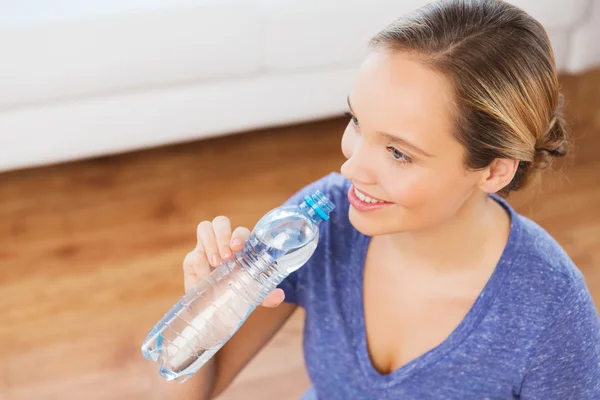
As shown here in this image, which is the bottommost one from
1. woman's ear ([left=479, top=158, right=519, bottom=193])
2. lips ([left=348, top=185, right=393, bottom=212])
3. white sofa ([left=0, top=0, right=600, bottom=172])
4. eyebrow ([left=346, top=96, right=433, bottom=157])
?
white sofa ([left=0, top=0, right=600, bottom=172])

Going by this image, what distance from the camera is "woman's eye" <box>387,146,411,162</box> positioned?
886 mm

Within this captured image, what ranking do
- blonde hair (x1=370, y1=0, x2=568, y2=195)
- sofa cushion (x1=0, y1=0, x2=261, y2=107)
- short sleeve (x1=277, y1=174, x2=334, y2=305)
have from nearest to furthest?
1. blonde hair (x1=370, y1=0, x2=568, y2=195)
2. short sleeve (x1=277, y1=174, x2=334, y2=305)
3. sofa cushion (x1=0, y1=0, x2=261, y2=107)

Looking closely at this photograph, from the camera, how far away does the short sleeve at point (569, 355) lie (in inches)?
38.1

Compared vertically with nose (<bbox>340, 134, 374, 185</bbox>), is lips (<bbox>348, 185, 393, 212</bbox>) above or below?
below

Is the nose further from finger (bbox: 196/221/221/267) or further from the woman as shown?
finger (bbox: 196/221/221/267)

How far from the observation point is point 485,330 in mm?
995

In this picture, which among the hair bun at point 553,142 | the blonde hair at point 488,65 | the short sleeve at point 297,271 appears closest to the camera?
the blonde hair at point 488,65

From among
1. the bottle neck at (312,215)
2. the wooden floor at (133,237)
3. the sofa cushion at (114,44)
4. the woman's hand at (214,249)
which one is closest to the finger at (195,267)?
the woman's hand at (214,249)

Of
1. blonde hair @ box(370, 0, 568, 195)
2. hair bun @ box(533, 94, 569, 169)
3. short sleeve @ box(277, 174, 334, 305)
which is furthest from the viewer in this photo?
short sleeve @ box(277, 174, 334, 305)

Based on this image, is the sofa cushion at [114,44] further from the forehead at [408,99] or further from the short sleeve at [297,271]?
the forehead at [408,99]

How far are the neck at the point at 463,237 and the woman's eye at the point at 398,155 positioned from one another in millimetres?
151

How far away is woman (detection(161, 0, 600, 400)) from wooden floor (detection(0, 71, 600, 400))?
60cm

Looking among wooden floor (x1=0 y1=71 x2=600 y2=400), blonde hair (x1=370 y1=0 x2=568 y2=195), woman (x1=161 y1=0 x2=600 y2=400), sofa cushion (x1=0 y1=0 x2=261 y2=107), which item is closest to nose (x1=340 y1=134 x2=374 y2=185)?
woman (x1=161 y1=0 x2=600 y2=400)

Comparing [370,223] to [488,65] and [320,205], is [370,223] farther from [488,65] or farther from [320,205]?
[488,65]
